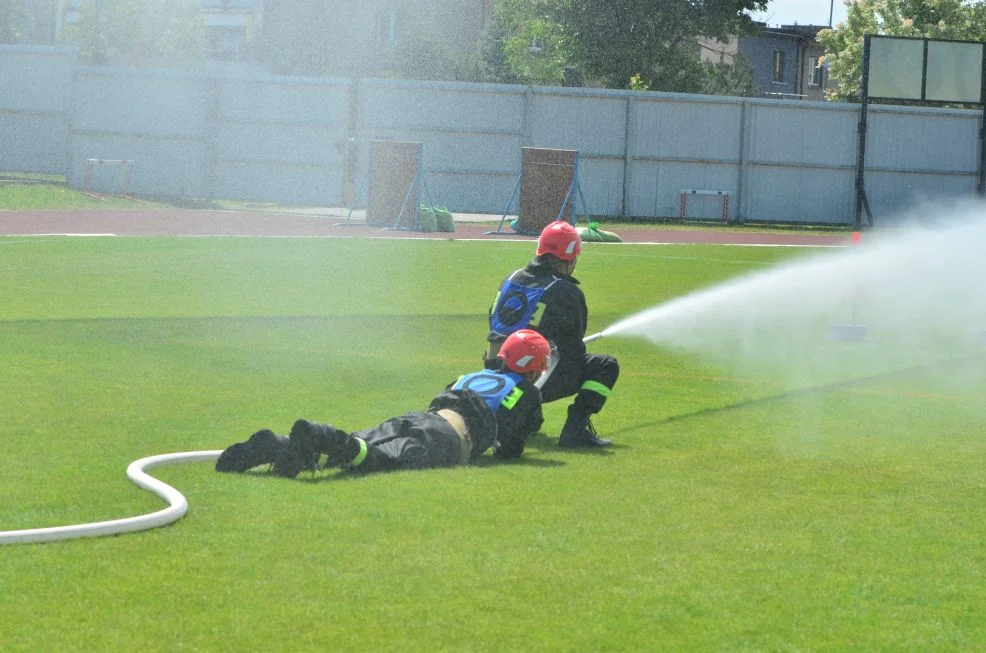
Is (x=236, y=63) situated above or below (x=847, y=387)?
above

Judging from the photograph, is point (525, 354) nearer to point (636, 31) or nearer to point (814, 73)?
point (636, 31)

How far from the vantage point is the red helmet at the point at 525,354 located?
32.3ft

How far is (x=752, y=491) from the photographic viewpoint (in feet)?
29.5

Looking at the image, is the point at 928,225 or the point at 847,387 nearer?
the point at 847,387

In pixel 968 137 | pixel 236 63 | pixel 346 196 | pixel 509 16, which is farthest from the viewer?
pixel 236 63

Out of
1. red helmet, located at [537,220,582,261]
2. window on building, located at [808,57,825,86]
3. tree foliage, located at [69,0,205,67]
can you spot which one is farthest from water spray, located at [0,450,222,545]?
window on building, located at [808,57,825,86]

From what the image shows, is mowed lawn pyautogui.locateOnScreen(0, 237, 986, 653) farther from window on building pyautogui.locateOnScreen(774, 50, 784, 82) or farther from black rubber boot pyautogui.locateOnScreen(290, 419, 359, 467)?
window on building pyautogui.locateOnScreen(774, 50, 784, 82)

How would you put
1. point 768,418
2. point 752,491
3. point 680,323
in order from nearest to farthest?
point 752,491 → point 768,418 → point 680,323

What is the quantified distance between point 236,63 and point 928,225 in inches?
2126

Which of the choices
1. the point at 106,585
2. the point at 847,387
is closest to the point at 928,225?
the point at 847,387

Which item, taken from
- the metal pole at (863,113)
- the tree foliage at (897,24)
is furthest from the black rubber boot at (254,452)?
the tree foliage at (897,24)

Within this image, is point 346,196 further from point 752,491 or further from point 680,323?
point 752,491

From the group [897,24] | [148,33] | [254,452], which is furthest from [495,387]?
[148,33]

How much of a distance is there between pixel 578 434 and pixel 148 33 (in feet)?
227
